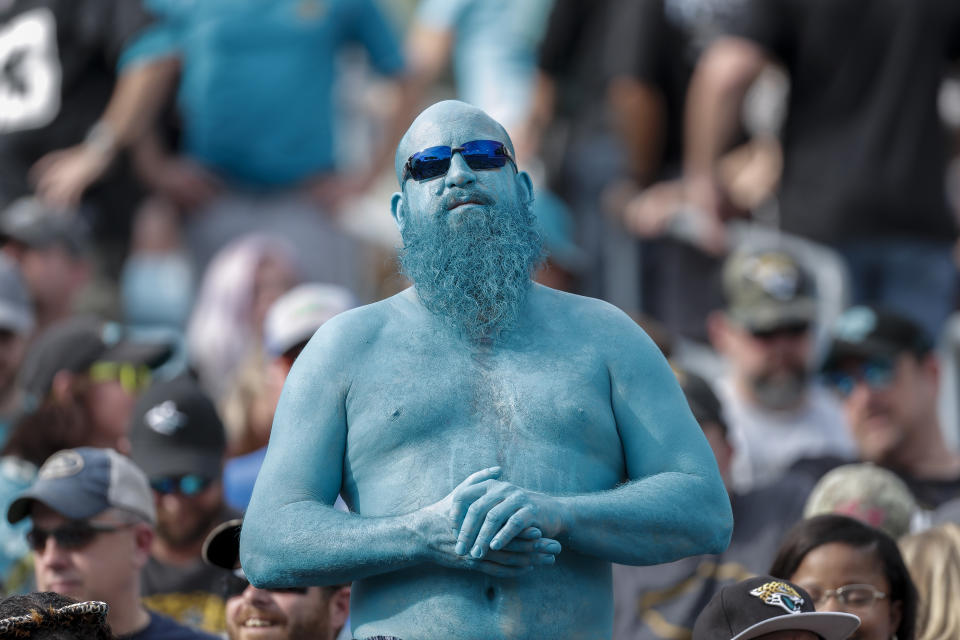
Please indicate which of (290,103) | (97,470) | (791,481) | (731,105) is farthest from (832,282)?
(97,470)

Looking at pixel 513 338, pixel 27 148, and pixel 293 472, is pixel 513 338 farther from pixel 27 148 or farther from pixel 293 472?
A: pixel 27 148

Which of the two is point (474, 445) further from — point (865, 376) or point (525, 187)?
point (865, 376)

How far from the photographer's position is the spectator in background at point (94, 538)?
516cm

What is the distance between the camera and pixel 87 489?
17.3 feet

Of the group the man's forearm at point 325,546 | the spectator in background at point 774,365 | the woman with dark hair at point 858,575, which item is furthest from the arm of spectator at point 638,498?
the spectator in background at point 774,365

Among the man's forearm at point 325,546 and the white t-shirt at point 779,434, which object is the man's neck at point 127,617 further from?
the white t-shirt at point 779,434

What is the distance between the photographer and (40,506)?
5.26 metres

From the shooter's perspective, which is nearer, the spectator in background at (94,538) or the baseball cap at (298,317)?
the spectator in background at (94,538)

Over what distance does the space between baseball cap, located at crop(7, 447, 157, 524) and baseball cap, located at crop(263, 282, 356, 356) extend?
1396 mm

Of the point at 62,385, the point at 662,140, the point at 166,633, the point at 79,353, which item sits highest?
the point at 662,140

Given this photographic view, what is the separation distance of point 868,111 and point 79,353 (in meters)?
3.98

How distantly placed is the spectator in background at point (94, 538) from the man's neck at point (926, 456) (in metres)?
3.14

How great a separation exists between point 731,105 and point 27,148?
12.2 ft

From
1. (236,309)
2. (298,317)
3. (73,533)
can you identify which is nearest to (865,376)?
(298,317)
